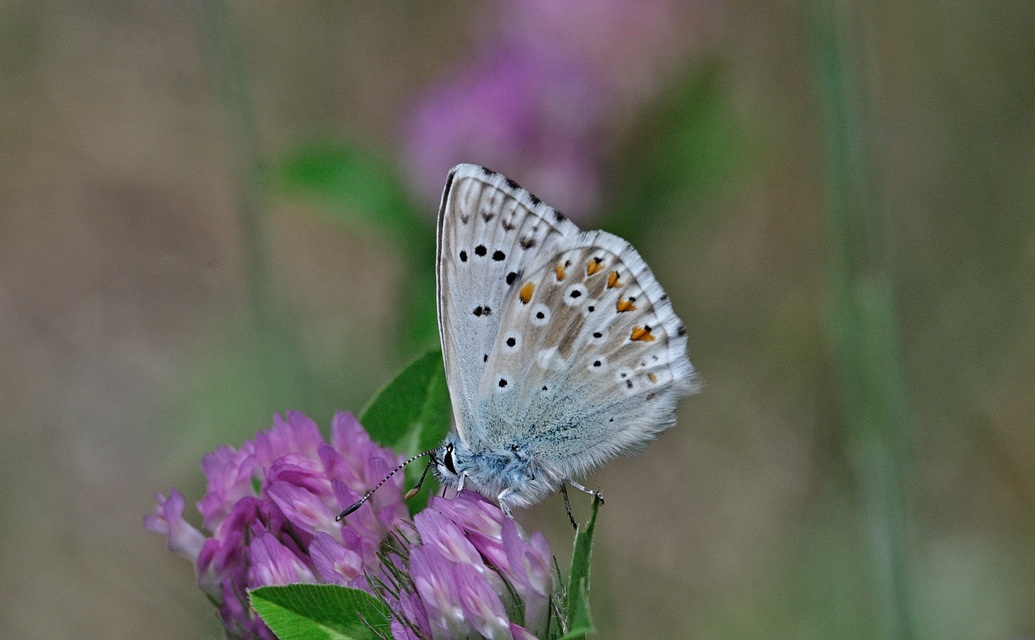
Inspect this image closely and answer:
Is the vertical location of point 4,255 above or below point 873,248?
above

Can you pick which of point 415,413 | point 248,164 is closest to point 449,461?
point 415,413

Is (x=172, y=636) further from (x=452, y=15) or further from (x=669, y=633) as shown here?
(x=452, y=15)

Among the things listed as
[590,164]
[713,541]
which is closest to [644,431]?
[590,164]

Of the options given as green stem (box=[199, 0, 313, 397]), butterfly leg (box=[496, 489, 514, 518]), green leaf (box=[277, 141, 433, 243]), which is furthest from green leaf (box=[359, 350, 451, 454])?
green leaf (box=[277, 141, 433, 243])

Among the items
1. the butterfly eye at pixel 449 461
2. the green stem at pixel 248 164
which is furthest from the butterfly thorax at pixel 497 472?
the green stem at pixel 248 164

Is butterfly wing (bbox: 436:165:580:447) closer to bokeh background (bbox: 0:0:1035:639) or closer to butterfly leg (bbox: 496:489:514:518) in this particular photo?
butterfly leg (bbox: 496:489:514:518)

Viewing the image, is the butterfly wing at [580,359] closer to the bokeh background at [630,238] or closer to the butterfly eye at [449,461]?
the butterfly eye at [449,461]
